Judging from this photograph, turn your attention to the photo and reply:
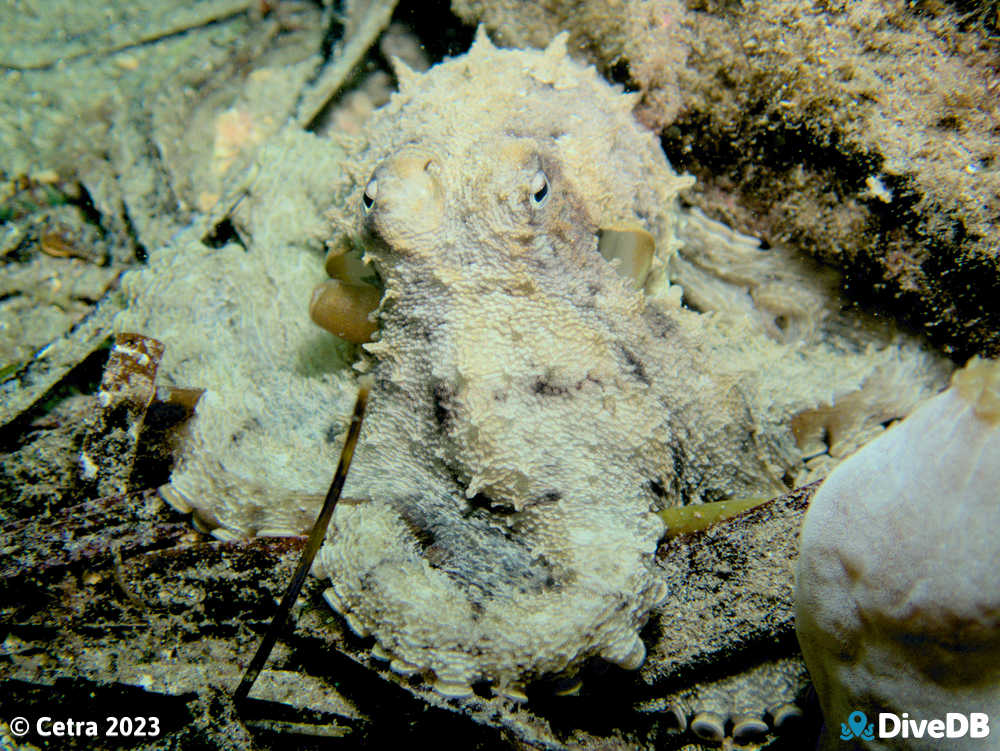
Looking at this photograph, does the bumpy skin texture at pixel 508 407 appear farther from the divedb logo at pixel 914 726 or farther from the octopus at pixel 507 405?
the divedb logo at pixel 914 726

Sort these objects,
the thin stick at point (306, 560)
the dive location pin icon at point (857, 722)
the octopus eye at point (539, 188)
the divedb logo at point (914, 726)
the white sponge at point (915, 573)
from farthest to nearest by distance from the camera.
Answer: the octopus eye at point (539, 188) → the thin stick at point (306, 560) → the dive location pin icon at point (857, 722) → the divedb logo at point (914, 726) → the white sponge at point (915, 573)

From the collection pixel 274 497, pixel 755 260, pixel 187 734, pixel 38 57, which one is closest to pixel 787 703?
pixel 755 260

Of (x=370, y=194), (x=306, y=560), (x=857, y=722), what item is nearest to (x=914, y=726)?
(x=857, y=722)

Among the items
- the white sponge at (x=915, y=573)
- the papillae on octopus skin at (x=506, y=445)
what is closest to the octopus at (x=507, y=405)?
the papillae on octopus skin at (x=506, y=445)

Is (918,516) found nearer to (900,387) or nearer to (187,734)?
(900,387)

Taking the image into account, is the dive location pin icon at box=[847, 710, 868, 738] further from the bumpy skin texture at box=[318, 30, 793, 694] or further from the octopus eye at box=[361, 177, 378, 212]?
the octopus eye at box=[361, 177, 378, 212]

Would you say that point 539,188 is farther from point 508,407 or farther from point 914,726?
point 914,726
